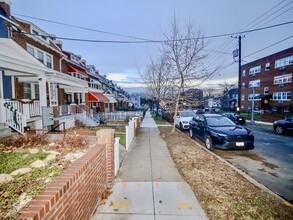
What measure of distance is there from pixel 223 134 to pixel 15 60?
372 inches

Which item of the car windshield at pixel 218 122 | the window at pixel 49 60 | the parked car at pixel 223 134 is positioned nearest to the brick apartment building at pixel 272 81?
the car windshield at pixel 218 122

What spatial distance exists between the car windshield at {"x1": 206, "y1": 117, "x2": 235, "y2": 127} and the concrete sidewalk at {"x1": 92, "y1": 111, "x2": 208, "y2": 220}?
162 inches

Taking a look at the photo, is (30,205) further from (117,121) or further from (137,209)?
(117,121)

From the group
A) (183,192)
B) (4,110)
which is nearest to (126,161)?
(183,192)

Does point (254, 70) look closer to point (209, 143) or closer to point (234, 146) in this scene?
point (209, 143)

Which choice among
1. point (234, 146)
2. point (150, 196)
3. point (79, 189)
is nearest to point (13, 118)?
point (79, 189)

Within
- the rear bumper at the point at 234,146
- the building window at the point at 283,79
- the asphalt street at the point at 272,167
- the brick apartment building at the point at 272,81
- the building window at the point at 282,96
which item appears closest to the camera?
the asphalt street at the point at 272,167

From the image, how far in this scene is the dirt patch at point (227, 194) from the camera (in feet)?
9.91

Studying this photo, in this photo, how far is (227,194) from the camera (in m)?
3.66

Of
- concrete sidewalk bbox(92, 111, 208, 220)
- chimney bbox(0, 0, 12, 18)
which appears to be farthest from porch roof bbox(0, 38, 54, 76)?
concrete sidewalk bbox(92, 111, 208, 220)

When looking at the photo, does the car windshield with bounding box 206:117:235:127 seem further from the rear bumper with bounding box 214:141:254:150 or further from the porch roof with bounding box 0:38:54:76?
the porch roof with bounding box 0:38:54:76

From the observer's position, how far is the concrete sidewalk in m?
3.01

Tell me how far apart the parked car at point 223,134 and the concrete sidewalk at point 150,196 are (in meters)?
3.03

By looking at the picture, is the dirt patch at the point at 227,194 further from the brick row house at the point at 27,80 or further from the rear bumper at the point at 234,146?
the brick row house at the point at 27,80
